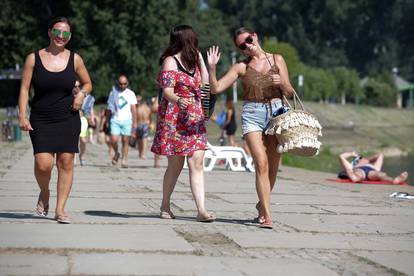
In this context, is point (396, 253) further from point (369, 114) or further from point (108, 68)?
point (369, 114)

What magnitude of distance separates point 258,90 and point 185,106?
28.0 inches

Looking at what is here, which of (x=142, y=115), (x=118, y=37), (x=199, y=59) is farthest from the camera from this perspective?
(x=118, y=37)

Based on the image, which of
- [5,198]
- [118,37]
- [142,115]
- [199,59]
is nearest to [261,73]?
[199,59]

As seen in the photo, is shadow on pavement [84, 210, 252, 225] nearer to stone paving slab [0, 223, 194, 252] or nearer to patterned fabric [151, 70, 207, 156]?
patterned fabric [151, 70, 207, 156]

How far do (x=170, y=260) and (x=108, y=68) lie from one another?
6048 centimetres

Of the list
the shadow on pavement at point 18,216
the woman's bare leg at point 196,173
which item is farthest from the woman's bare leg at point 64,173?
the woman's bare leg at point 196,173

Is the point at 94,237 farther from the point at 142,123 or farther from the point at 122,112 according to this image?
the point at 142,123

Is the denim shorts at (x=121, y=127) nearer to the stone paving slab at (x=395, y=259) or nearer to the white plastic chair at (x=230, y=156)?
the white plastic chair at (x=230, y=156)

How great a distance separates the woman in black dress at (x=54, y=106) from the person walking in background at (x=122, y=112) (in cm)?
1021

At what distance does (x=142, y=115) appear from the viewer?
23828 millimetres

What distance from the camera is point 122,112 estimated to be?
64.6ft

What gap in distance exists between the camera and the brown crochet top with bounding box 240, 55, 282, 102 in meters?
9.42

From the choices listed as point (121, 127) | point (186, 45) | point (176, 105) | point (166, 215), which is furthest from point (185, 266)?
point (121, 127)

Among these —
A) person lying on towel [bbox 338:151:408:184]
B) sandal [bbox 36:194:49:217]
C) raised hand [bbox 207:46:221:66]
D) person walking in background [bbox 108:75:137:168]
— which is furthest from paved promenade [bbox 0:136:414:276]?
person walking in background [bbox 108:75:137:168]
